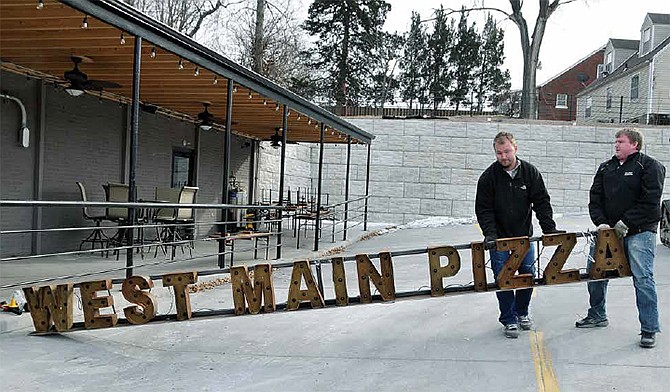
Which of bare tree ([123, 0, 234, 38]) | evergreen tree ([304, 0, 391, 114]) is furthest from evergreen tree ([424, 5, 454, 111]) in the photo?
bare tree ([123, 0, 234, 38])

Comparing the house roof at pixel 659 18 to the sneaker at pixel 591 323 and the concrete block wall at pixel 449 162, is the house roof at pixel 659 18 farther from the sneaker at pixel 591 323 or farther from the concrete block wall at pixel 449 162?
the sneaker at pixel 591 323

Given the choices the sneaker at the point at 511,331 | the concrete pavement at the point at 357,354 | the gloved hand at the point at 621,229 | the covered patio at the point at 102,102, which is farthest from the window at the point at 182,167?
the gloved hand at the point at 621,229

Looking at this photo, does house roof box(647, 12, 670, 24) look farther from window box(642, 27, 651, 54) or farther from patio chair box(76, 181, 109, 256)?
patio chair box(76, 181, 109, 256)

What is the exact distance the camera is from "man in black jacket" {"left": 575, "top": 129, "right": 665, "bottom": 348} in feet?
16.6

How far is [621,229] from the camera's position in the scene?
5090mm

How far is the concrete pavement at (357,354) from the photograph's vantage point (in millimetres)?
4312

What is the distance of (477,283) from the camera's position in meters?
5.20

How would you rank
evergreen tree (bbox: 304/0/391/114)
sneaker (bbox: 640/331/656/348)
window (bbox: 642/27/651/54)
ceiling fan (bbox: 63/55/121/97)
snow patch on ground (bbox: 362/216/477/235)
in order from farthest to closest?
evergreen tree (bbox: 304/0/391/114)
window (bbox: 642/27/651/54)
snow patch on ground (bbox: 362/216/477/235)
ceiling fan (bbox: 63/55/121/97)
sneaker (bbox: 640/331/656/348)

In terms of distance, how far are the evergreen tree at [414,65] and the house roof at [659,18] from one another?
528 inches

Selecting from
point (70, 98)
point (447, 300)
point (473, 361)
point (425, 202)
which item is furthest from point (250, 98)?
point (425, 202)

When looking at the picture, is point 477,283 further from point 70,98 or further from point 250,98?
point 70,98

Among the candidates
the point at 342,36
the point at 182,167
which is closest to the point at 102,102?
the point at 182,167

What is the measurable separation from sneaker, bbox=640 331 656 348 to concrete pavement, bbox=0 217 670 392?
0.21 ft

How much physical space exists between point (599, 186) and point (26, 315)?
4.83 m
